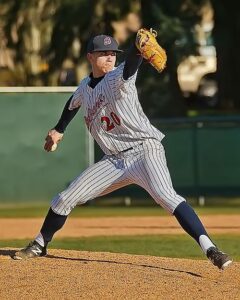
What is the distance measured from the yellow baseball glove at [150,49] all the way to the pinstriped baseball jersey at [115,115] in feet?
1.22

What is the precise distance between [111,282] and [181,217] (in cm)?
80

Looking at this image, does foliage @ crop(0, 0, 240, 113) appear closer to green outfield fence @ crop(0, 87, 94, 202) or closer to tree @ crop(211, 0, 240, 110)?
tree @ crop(211, 0, 240, 110)

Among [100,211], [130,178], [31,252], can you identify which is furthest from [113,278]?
[100,211]

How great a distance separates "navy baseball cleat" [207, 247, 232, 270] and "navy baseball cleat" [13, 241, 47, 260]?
4.57 feet

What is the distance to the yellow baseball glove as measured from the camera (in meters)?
6.89

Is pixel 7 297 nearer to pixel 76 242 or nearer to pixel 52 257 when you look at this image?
pixel 52 257

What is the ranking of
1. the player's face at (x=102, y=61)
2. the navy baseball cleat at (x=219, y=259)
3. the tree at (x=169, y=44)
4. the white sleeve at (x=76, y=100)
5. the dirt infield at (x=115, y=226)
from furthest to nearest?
1. the tree at (x=169, y=44)
2. the dirt infield at (x=115, y=226)
3. the white sleeve at (x=76, y=100)
4. the player's face at (x=102, y=61)
5. the navy baseball cleat at (x=219, y=259)

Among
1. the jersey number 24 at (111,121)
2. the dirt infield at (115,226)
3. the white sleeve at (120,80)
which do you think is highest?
the white sleeve at (120,80)

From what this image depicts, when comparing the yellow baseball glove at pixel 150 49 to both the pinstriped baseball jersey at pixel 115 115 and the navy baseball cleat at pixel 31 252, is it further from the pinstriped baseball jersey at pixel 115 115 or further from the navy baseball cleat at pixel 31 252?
the navy baseball cleat at pixel 31 252

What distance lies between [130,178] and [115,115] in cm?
47

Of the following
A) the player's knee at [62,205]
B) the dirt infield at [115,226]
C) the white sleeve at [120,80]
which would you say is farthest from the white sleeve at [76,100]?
the dirt infield at [115,226]

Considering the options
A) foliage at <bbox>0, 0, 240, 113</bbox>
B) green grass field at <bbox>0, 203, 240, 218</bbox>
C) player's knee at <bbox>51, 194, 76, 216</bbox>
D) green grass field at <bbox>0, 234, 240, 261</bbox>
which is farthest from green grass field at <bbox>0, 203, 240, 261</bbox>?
foliage at <bbox>0, 0, 240, 113</bbox>

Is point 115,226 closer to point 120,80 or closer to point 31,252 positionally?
point 31,252

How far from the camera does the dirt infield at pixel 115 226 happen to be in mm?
12805
